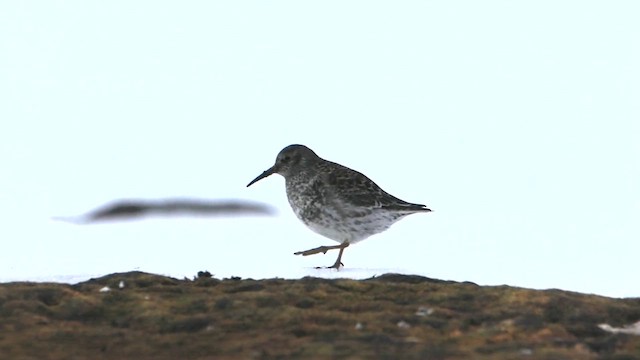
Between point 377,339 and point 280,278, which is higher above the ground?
point 280,278

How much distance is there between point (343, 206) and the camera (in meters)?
20.2

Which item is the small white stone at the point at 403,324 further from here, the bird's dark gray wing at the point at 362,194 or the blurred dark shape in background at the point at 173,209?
the blurred dark shape in background at the point at 173,209

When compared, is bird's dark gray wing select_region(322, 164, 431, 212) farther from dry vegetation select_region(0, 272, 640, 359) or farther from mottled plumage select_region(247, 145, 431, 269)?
dry vegetation select_region(0, 272, 640, 359)

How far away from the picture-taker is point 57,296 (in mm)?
15797

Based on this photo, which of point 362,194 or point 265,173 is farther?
point 265,173

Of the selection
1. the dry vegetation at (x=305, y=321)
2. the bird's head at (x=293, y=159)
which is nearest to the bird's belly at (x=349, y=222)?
the bird's head at (x=293, y=159)

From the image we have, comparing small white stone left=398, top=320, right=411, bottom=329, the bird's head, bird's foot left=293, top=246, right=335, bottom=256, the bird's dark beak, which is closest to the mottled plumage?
bird's foot left=293, top=246, right=335, bottom=256

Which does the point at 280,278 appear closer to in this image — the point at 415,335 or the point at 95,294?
the point at 95,294

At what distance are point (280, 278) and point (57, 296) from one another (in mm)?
3292

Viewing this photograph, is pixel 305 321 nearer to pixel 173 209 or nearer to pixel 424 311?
pixel 424 311

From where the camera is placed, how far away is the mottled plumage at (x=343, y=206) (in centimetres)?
2025

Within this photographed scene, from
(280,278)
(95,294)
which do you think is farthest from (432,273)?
(95,294)

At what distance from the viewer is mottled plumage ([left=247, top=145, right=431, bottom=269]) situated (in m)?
20.2

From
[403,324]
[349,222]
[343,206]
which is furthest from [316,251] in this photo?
[403,324]
